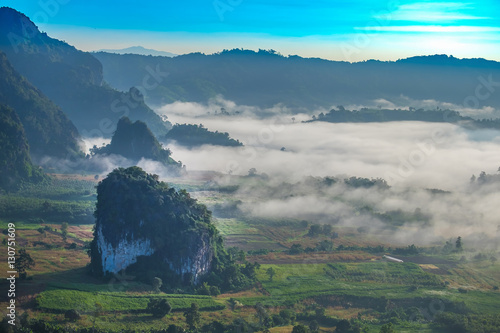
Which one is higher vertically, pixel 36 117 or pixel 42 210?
pixel 36 117

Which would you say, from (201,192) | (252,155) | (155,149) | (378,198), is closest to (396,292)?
(378,198)

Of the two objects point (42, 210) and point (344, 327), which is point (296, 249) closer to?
point (344, 327)

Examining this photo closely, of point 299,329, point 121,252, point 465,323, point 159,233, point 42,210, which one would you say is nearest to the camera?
point 299,329

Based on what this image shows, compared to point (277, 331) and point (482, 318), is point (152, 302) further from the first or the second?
point (482, 318)

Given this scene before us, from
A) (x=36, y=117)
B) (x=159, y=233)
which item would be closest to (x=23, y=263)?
(x=159, y=233)

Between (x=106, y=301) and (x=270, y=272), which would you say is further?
(x=270, y=272)

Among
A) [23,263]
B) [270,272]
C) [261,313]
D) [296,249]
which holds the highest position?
[23,263]
